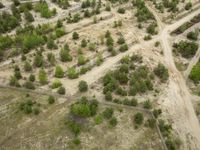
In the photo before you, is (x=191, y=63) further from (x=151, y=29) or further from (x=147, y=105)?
(x=147, y=105)

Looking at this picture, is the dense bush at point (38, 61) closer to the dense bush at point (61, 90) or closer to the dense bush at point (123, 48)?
the dense bush at point (61, 90)

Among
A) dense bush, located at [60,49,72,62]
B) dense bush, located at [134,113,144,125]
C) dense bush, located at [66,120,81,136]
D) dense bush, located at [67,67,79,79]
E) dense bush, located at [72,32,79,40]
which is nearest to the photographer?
dense bush, located at [66,120,81,136]

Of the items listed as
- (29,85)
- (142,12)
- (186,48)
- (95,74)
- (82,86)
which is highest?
(142,12)

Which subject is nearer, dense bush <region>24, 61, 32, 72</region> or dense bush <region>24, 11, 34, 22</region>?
dense bush <region>24, 61, 32, 72</region>

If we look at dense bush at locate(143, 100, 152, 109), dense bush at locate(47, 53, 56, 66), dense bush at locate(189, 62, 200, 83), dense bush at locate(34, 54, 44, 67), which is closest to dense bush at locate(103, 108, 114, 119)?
dense bush at locate(143, 100, 152, 109)

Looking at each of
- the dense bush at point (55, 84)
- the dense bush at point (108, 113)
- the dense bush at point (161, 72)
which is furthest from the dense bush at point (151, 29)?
the dense bush at point (108, 113)

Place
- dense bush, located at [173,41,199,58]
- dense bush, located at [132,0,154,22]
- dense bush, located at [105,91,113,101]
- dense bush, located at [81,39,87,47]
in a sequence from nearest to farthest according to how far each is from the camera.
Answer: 1. dense bush, located at [105,91,113,101]
2. dense bush, located at [81,39,87,47]
3. dense bush, located at [173,41,199,58]
4. dense bush, located at [132,0,154,22]

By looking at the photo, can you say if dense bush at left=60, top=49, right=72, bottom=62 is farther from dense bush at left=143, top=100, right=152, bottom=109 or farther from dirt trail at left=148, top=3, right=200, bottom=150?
dirt trail at left=148, top=3, right=200, bottom=150

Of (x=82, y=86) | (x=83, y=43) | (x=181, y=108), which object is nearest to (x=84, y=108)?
(x=82, y=86)
